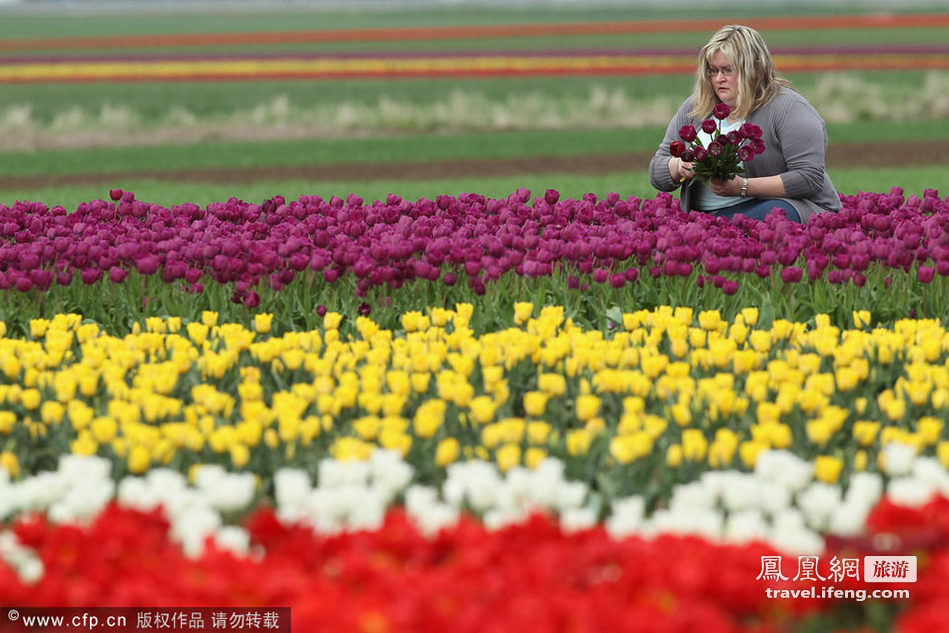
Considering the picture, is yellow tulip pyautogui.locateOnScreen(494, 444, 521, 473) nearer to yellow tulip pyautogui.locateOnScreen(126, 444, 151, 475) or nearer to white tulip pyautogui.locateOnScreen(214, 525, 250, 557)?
white tulip pyautogui.locateOnScreen(214, 525, 250, 557)

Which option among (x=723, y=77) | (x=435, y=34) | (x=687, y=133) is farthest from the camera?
(x=435, y=34)

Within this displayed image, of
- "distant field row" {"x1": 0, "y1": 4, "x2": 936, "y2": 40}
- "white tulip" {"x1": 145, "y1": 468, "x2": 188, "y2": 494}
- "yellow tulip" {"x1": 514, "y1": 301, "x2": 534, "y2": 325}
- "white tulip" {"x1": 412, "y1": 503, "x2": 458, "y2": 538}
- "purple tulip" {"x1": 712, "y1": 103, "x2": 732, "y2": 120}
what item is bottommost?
"distant field row" {"x1": 0, "y1": 4, "x2": 936, "y2": 40}

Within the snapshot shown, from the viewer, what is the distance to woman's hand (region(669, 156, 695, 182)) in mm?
7602

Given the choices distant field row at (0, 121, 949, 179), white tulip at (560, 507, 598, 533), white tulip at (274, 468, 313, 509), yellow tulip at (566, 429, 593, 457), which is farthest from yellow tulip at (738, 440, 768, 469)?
distant field row at (0, 121, 949, 179)

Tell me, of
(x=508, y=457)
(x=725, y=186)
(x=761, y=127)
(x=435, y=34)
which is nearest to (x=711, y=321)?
(x=508, y=457)

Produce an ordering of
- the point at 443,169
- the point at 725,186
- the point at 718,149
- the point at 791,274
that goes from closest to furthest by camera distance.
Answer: the point at 791,274, the point at 718,149, the point at 725,186, the point at 443,169

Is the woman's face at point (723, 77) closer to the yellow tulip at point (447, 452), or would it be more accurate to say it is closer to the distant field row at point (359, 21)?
the yellow tulip at point (447, 452)

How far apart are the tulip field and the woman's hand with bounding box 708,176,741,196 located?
23cm

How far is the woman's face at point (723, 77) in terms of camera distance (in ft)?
24.9

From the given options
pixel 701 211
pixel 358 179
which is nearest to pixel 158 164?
pixel 358 179

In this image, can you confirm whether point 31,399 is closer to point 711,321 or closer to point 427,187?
point 711,321

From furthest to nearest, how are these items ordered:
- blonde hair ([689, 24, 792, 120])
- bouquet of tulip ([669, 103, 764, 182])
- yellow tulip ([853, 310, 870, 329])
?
1. blonde hair ([689, 24, 792, 120])
2. bouquet of tulip ([669, 103, 764, 182])
3. yellow tulip ([853, 310, 870, 329])

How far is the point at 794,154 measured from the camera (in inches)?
304

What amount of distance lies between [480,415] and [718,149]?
4.01 m
